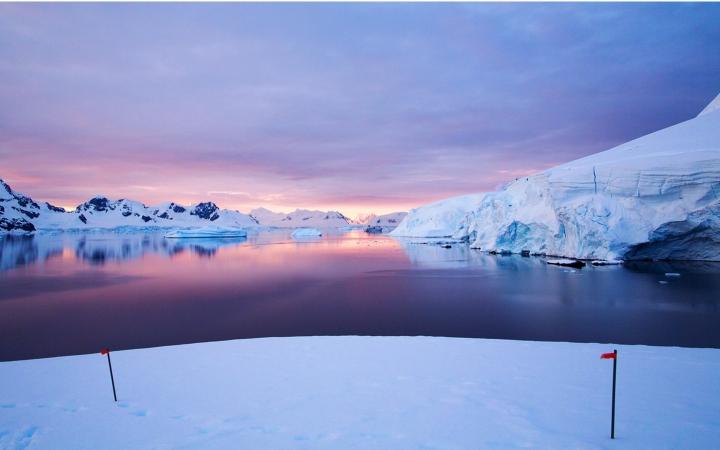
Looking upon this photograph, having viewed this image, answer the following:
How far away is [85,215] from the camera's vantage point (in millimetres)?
156000

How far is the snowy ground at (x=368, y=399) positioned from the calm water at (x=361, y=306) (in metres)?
3.70

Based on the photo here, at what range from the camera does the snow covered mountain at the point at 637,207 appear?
22891 millimetres

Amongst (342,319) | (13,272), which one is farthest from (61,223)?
(342,319)

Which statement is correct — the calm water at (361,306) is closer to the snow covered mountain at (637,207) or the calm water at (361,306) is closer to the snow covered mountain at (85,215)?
the snow covered mountain at (637,207)

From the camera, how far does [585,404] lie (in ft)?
13.3

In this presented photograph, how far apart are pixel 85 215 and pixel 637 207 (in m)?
184

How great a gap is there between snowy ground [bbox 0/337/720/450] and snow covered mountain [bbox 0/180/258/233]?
12765 centimetres

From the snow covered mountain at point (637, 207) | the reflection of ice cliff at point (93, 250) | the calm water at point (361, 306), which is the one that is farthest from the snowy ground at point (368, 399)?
the reflection of ice cliff at point (93, 250)

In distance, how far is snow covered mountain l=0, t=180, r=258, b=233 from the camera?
108125 millimetres

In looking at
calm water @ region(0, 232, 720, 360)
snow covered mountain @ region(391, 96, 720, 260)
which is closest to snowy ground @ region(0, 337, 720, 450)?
calm water @ region(0, 232, 720, 360)

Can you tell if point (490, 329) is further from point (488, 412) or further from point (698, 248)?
point (698, 248)

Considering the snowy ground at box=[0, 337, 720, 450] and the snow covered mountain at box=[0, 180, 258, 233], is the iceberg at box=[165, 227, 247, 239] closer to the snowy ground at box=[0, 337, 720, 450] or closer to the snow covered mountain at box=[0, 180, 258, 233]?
the snow covered mountain at box=[0, 180, 258, 233]

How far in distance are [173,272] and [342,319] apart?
17.2m

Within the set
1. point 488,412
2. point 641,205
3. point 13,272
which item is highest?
point 641,205
